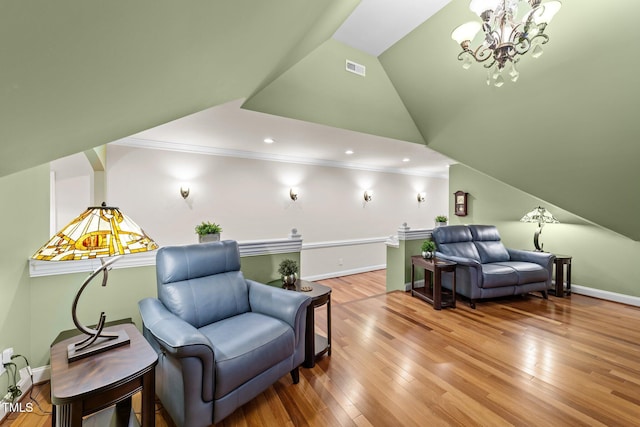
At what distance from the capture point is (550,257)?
3.78 m

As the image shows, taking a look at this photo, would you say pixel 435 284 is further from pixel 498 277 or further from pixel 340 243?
pixel 340 243

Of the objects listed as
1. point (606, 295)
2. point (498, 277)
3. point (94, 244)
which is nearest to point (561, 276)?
point (606, 295)

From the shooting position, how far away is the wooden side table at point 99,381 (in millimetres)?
1045

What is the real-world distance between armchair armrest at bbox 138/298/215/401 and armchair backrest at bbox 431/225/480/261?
3576 millimetres

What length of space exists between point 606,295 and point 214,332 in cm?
534

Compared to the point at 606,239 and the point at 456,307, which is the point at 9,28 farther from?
the point at 606,239

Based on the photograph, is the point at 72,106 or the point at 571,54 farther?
the point at 571,54

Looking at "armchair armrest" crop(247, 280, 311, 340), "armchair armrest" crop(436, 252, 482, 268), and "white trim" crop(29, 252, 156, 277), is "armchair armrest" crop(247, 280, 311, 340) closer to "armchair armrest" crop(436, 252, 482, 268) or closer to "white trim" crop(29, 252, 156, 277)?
"white trim" crop(29, 252, 156, 277)

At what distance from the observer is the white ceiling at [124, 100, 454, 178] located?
282cm

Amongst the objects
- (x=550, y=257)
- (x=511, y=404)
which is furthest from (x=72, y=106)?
(x=550, y=257)

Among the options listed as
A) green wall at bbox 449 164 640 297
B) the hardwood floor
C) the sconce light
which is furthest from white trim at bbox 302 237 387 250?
the sconce light

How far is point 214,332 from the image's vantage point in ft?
5.89

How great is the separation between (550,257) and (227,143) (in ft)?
16.5

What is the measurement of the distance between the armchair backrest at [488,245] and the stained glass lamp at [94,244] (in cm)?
447
